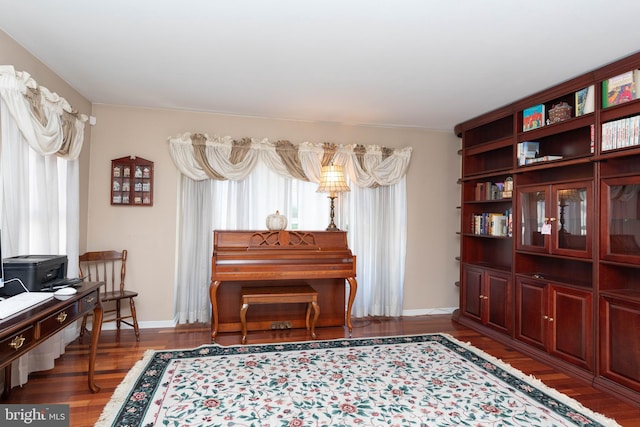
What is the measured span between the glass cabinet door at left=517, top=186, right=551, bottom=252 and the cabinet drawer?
12.3 feet

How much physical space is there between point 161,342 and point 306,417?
1995mm

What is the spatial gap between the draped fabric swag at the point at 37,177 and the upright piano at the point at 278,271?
1340 millimetres

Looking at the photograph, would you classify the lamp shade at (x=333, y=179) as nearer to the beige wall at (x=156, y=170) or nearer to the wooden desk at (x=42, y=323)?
the beige wall at (x=156, y=170)

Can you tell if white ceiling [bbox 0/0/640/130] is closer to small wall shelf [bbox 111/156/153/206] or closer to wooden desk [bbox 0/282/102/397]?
small wall shelf [bbox 111/156/153/206]

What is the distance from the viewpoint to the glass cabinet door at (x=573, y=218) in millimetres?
2951

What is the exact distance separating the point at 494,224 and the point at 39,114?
14.3 feet

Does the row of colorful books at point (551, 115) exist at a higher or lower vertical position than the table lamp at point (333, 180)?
higher

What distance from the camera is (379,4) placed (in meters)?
2.05

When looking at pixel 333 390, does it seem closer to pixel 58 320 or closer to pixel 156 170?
pixel 58 320

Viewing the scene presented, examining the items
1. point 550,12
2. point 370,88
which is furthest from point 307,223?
point 550,12

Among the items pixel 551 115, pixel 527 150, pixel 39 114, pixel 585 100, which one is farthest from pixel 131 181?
pixel 585 100

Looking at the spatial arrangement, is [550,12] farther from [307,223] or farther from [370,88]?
[307,223]

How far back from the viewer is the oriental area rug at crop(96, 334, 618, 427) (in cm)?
224

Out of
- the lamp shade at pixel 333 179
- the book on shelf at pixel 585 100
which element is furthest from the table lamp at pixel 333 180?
the book on shelf at pixel 585 100
